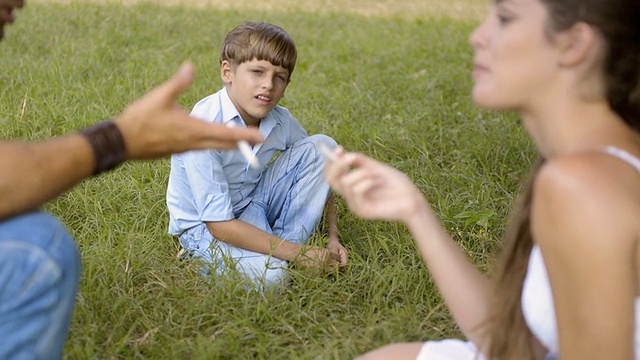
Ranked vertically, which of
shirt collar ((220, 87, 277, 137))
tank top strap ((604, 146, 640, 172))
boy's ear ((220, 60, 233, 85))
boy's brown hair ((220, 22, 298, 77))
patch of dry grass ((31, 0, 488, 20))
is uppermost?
tank top strap ((604, 146, 640, 172))

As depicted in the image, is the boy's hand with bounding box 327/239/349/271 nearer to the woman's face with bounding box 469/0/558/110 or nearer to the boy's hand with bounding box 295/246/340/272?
the boy's hand with bounding box 295/246/340/272

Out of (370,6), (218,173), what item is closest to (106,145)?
(218,173)

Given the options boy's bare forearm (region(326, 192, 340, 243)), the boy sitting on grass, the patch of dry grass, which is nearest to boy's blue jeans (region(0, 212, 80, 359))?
the boy sitting on grass

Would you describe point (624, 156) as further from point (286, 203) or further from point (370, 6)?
point (370, 6)

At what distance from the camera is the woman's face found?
5.41ft

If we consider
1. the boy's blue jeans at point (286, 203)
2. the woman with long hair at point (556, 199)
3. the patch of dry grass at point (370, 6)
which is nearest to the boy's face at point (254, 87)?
the boy's blue jeans at point (286, 203)

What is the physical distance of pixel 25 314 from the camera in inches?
64.2

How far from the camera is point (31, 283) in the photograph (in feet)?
5.31

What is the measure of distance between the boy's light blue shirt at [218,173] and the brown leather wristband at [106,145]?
3.70ft

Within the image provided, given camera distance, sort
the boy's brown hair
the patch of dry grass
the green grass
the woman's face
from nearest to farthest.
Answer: the woman's face < the green grass < the boy's brown hair < the patch of dry grass

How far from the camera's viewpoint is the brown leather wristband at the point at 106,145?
1.67 meters

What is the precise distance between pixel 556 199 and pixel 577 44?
33cm

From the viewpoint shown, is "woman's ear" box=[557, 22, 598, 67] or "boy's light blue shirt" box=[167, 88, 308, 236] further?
"boy's light blue shirt" box=[167, 88, 308, 236]

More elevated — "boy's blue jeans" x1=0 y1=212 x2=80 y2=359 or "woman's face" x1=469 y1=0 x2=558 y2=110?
"woman's face" x1=469 y1=0 x2=558 y2=110
